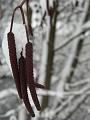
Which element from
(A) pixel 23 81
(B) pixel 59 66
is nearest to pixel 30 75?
(A) pixel 23 81

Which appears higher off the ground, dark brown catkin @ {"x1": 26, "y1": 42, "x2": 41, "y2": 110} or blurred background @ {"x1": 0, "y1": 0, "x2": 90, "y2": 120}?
dark brown catkin @ {"x1": 26, "y1": 42, "x2": 41, "y2": 110}

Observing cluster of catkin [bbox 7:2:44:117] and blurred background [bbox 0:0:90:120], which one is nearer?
cluster of catkin [bbox 7:2:44:117]

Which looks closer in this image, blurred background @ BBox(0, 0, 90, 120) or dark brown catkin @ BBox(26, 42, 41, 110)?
dark brown catkin @ BBox(26, 42, 41, 110)

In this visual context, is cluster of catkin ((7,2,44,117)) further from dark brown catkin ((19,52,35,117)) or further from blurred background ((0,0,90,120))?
blurred background ((0,0,90,120))

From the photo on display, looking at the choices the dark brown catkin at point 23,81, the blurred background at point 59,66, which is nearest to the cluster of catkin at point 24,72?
the dark brown catkin at point 23,81

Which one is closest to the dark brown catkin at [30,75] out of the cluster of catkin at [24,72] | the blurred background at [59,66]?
the cluster of catkin at [24,72]

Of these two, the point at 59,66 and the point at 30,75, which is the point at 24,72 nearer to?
the point at 30,75

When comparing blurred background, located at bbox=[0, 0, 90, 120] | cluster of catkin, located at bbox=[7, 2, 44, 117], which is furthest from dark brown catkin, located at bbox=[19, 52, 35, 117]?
blurred background, located at bbox=[0, 0, 90, 120]

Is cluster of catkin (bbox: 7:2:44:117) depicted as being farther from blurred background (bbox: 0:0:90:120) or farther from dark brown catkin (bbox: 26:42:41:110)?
blurred background (bbox: 0:0:90:120)

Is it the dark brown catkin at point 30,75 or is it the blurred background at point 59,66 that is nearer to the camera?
the dark brown catkin at point 30,75

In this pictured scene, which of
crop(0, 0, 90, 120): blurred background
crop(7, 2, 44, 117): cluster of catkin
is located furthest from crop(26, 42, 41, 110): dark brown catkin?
crop(0, 0, 90, 120): blurred background

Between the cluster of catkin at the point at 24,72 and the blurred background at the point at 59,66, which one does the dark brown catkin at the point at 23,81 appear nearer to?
the cluster of catkin at the point at 24,72

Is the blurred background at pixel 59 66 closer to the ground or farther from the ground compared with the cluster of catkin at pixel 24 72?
closer to the ground
